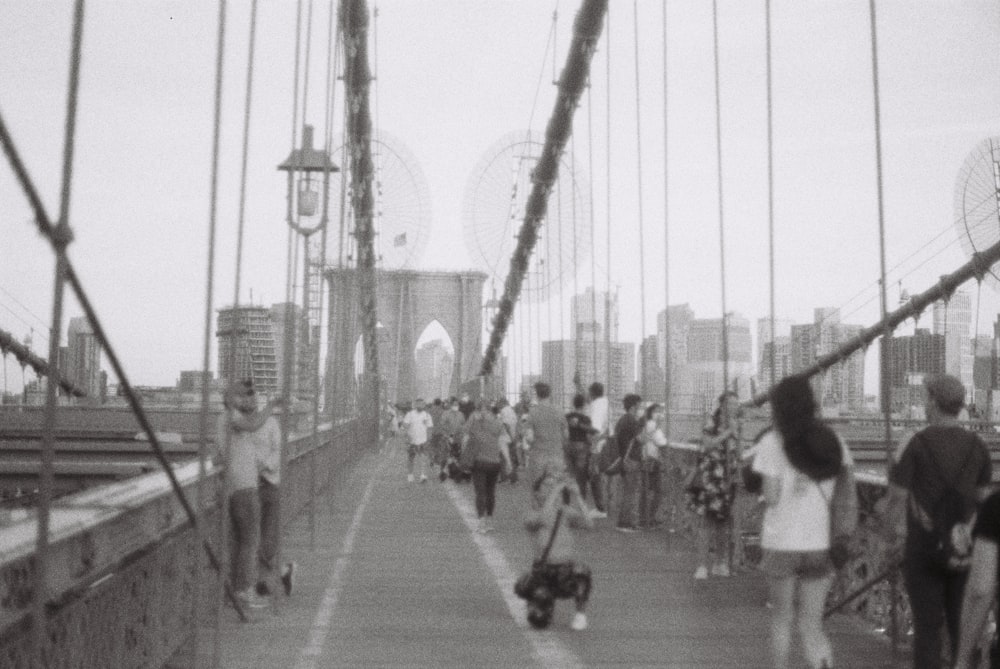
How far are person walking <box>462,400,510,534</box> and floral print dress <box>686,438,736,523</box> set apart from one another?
5.10m

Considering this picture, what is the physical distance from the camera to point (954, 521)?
601 cm

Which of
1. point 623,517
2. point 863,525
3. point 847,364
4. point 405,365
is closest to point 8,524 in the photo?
point 863,525

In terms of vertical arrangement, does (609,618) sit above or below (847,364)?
below

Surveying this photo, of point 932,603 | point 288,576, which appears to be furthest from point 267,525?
point 932,603

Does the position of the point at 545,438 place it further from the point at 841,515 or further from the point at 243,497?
the point at 841,515

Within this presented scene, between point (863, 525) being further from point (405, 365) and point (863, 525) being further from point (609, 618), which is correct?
point (405, 365)

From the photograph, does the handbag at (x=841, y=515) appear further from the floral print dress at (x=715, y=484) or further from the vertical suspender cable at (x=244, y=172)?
the floral print dress at (x=715, y=484)

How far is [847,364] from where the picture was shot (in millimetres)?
34438

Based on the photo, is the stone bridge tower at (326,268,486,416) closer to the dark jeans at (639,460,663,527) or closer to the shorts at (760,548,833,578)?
the dark jeans at (639,460,663,527)

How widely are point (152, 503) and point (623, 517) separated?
1080 cm

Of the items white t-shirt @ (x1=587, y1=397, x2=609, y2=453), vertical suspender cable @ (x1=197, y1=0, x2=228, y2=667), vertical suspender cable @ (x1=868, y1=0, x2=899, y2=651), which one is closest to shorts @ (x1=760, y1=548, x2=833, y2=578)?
vertical suspender cable @ (x1=868, y1=0, x2=899, y2=651)

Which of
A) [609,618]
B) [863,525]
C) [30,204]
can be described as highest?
[30,204]

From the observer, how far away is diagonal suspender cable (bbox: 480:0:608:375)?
28.0m

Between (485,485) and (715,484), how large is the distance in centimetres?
552
